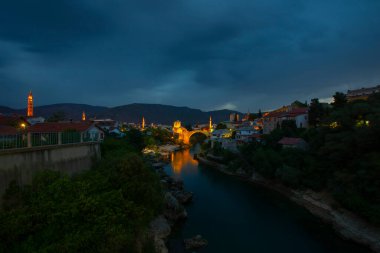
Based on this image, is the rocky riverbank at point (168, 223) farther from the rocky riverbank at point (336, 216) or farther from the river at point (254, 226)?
the rocky riverbank at point (336, 216)

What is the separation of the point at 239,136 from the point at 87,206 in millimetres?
36223

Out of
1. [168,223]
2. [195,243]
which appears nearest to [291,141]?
[168,223]

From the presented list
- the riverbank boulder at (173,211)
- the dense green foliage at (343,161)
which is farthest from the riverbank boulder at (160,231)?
the dense green foliage at (343,161)

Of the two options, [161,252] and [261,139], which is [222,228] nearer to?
[161,252]

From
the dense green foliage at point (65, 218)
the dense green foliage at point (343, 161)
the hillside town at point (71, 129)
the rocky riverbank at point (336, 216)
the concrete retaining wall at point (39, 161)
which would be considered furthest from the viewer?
the dense green foliage at point (343, 161)

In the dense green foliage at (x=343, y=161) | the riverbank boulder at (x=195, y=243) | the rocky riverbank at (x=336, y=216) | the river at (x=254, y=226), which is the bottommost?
the river at (x=254, y=226)

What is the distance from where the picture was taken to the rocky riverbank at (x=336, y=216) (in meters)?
12.7

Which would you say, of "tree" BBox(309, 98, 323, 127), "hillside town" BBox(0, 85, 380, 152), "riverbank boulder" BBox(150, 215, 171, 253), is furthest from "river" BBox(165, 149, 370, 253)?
"tree" BBox(309, 98, 323, 127)

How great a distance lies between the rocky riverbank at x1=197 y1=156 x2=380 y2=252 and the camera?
12.7 metres

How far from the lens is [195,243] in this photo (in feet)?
41.1

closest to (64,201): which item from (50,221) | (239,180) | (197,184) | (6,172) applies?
(50,221)

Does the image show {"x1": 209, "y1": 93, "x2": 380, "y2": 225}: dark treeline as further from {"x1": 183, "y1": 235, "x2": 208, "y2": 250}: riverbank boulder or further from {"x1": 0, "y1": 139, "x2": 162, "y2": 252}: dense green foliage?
{"x1": 0, "y1": 139, "x2": 162, "y2": 252}: dense green foliage

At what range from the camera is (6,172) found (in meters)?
7.36

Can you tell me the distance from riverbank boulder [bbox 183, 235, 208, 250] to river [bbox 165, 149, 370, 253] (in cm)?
34
